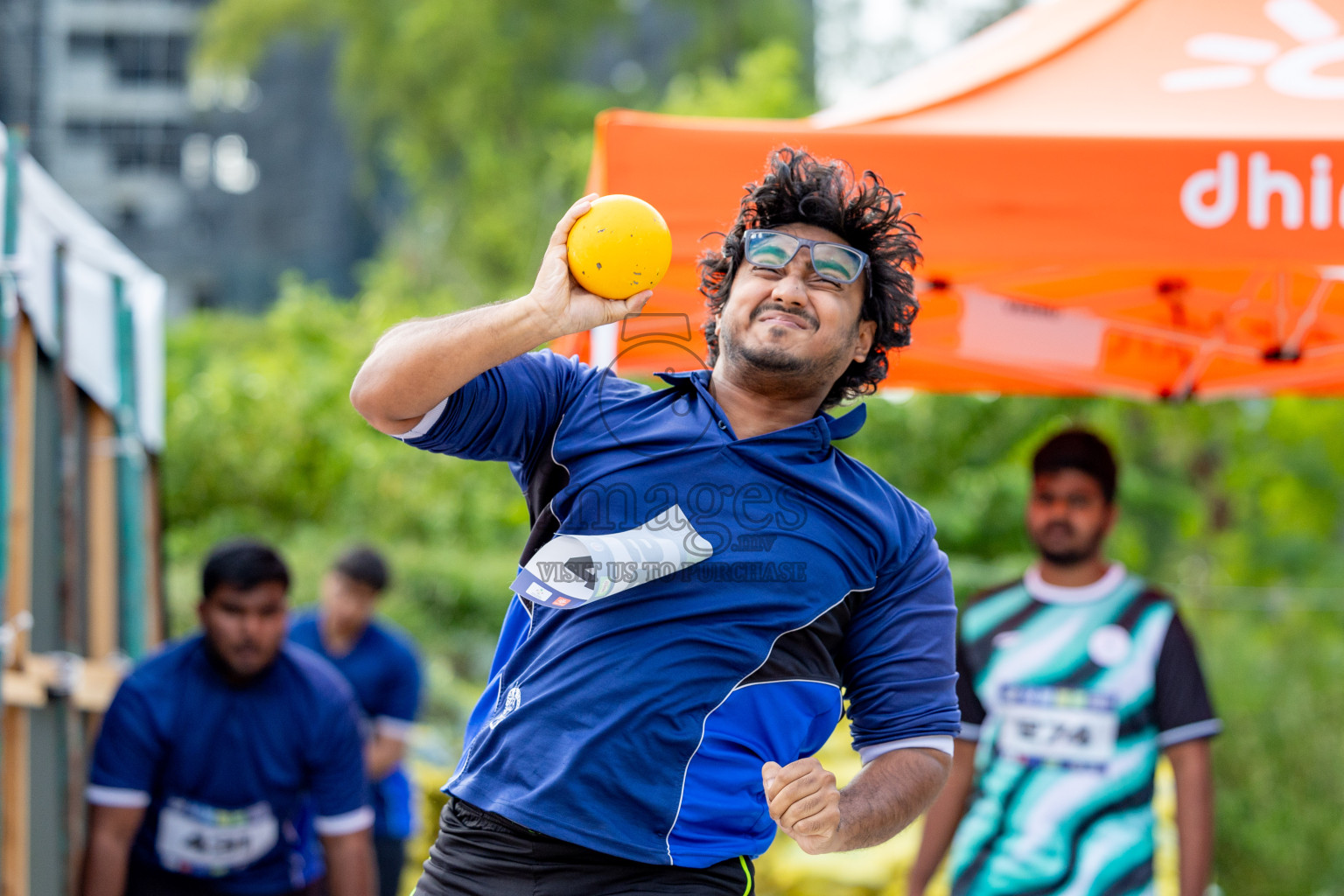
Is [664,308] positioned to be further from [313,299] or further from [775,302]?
[313,299]

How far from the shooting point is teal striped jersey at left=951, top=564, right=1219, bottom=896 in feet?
13.2

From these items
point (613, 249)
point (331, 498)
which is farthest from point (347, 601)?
point (331, 498)

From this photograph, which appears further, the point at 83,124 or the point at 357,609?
the point at 83,124

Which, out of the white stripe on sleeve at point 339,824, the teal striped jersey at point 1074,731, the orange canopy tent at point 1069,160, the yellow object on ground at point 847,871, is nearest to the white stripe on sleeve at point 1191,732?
the teal striped jersey at point 1074,731

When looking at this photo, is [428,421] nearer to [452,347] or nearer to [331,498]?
[452,347]

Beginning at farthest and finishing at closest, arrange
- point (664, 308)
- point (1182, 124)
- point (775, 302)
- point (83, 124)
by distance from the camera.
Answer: point (83, 124) < point (664, 308) < point (1182, 124) < point (775, 302)

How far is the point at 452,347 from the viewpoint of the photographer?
2.06 metres

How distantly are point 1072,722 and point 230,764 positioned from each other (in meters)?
2.52

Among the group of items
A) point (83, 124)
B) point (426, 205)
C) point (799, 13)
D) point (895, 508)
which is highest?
point (83, 124)

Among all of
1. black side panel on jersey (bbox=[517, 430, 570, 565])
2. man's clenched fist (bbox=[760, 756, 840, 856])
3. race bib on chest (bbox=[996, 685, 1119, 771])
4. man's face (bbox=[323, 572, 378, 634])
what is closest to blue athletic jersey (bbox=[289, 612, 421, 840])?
man's face (bbox=[323, 572, 378, 634])

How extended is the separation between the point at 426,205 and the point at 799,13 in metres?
7.67

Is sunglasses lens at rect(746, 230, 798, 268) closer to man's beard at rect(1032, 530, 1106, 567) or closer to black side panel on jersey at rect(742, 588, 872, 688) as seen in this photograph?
black side panel on jersey at rect(742, 588, 872, 688)

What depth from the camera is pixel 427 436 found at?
87.0 inches

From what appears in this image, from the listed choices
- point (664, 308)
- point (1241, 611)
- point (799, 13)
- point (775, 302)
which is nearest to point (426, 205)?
point (799, 13)
